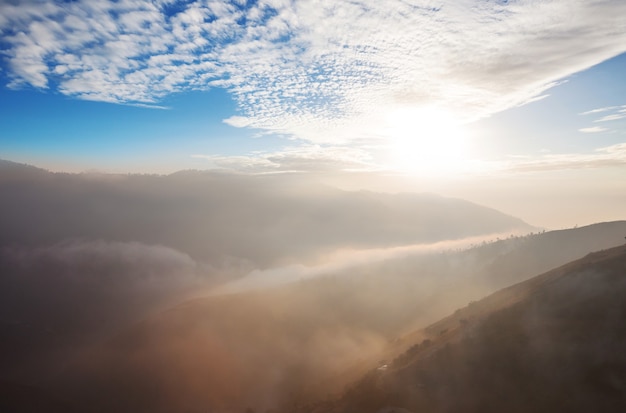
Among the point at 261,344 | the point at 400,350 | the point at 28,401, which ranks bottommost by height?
the point at 28,401

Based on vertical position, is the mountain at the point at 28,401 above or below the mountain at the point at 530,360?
below

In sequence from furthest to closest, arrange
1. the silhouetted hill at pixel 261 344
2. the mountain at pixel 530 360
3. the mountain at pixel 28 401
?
the silhouetted hill at pixel 261 344, the mountain at pixel 28 401, the mountain at pixel 530 360

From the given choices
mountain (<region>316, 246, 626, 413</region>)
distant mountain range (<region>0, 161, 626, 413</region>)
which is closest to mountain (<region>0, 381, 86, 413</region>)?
distant mountain range (<region>0, 161, 626, 413</region>)

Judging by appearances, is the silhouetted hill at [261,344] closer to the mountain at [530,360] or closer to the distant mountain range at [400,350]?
the distant mountain range at [400,350]

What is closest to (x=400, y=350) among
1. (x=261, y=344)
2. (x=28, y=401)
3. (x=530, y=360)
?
(x=530, y=360)

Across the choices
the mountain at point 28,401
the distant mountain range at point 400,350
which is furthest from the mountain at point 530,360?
the mountain at point 28,401

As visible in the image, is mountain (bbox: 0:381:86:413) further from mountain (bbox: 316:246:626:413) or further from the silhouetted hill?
mountain (bbox: 316:246:626:413)

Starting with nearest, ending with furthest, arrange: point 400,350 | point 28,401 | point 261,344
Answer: point 400,350
point 28,401
point 261,344

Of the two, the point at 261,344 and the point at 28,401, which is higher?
the point at 261,344

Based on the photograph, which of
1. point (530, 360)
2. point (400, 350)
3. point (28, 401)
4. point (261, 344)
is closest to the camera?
point (530, 360)

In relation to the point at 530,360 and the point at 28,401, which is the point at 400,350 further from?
the point at 28,401
